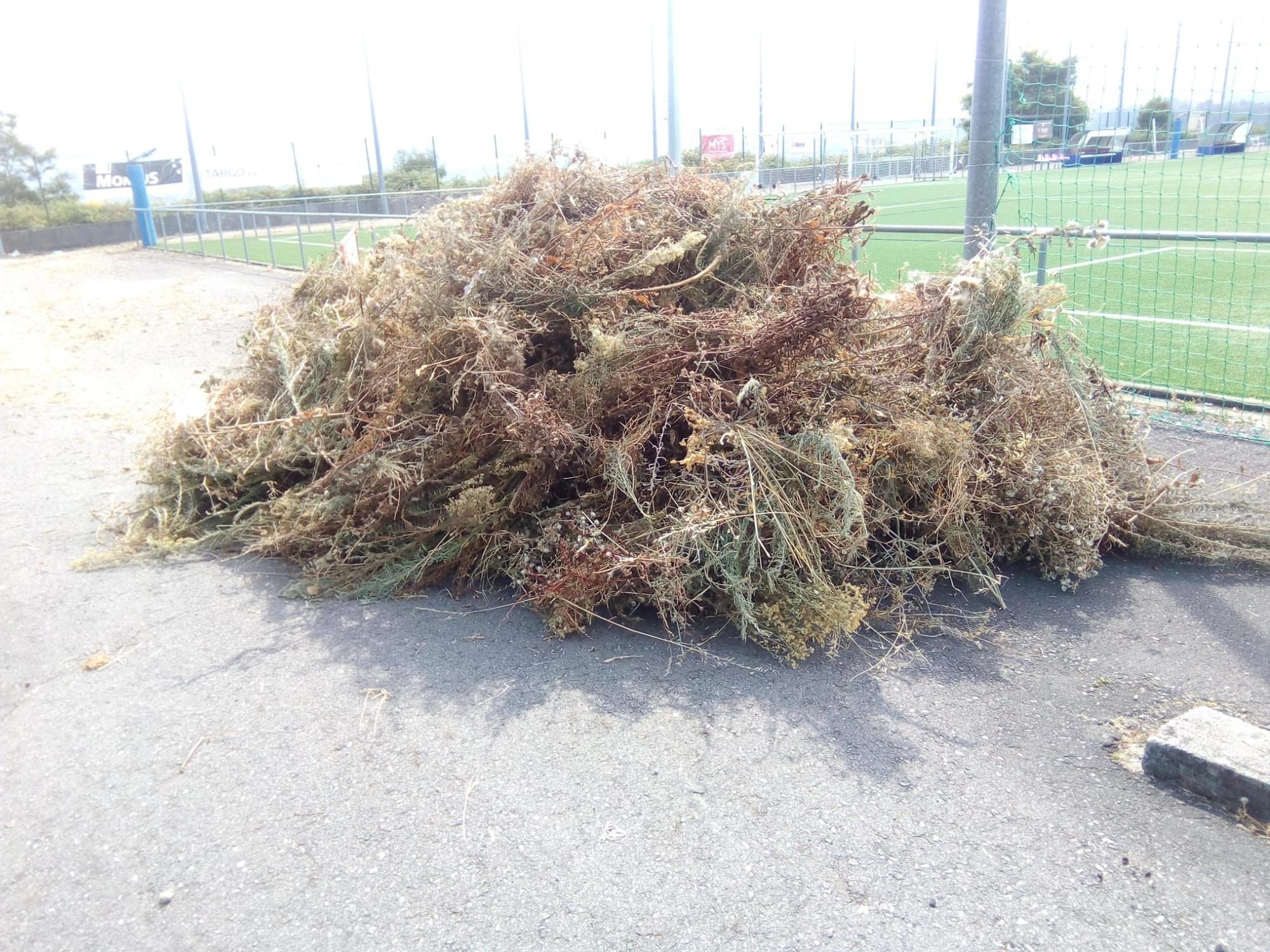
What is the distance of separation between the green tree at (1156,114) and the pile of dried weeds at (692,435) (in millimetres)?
4456

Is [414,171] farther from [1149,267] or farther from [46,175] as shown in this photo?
[1149,267]

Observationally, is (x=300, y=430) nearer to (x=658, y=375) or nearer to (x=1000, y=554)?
(x=658, y=375)

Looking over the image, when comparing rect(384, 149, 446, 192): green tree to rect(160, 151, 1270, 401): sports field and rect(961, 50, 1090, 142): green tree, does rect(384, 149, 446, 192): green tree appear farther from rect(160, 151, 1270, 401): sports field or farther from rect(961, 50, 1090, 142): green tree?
rect(961, 50, 1090, 142): green tree

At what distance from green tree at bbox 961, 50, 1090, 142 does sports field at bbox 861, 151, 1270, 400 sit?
0.52 m

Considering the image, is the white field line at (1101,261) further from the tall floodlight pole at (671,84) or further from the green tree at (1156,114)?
the tall floodlight pole at (671,84)

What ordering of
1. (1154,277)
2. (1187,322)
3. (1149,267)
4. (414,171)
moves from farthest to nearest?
(414,171) → (1149,267) → (1154,277) → (1187,322)

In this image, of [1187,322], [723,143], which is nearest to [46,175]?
Result: [723,143]

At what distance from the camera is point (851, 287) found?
15.2 ft

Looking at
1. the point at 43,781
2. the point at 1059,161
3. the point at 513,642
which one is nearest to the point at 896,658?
the point at 513,642

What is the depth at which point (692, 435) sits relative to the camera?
14.5 feet

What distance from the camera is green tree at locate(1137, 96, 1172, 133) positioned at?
8492mm

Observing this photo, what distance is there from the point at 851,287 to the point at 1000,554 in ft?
5.19

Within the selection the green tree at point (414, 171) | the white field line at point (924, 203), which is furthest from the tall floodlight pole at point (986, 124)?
the green tree at point (414, 171)

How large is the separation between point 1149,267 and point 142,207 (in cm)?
2845
